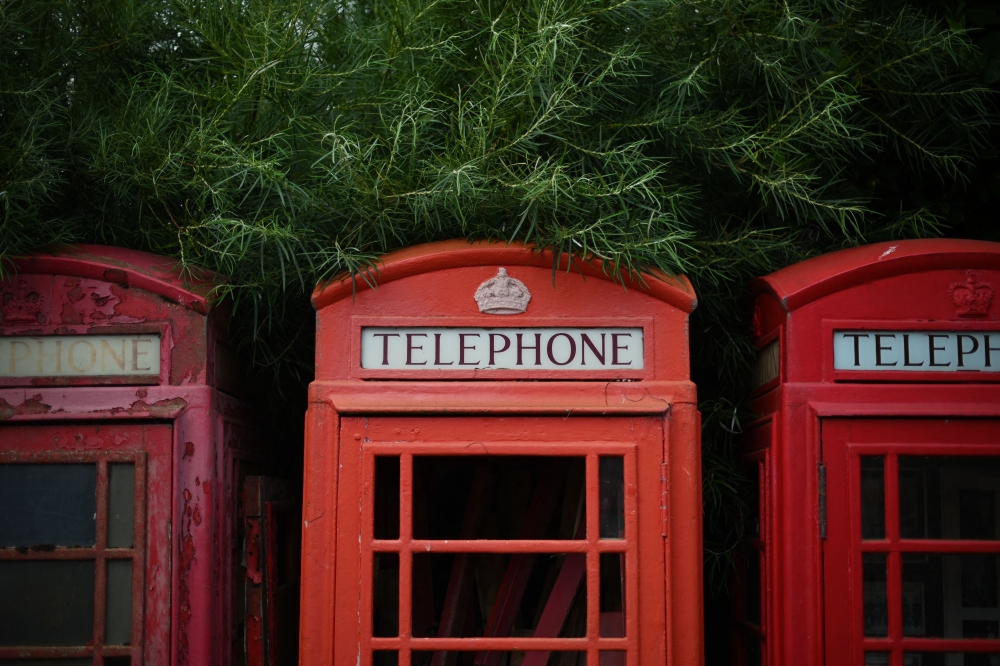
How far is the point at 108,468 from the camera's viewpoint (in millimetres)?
2896

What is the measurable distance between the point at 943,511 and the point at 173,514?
2323 millimetres

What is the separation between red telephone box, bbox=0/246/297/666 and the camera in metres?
2.86

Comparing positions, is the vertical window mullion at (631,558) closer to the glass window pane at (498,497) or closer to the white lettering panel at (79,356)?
the glass window pane at (498,497)

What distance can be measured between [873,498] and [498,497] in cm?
145

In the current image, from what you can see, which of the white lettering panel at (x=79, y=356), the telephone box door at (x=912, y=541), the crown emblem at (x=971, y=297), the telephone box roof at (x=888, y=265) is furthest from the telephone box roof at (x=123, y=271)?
the crown emblem at (x=971, y=297)

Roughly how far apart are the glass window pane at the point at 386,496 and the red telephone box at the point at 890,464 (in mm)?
1346

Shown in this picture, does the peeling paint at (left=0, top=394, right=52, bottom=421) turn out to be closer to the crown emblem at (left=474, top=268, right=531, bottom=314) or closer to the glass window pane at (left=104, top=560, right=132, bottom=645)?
the glass window pane at (left=104, top=560, right=132, bottom=645)

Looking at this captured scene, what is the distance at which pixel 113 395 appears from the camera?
9.53 feet

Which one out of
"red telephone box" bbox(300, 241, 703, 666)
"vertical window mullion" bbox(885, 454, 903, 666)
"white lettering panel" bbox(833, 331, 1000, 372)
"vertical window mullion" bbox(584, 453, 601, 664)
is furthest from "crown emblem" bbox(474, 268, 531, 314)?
"vertical window mullion" bbox(885, 454, 903, 666)

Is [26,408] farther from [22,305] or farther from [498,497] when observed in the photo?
[498,497]

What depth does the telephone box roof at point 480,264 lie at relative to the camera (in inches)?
111

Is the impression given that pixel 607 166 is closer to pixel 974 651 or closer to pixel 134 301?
pixel 134 301

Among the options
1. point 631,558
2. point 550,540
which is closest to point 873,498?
point 631,558

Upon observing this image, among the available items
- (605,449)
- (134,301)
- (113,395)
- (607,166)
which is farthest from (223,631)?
(607,166)
